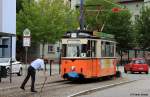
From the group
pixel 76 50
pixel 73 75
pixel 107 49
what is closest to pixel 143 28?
pixel 107 49

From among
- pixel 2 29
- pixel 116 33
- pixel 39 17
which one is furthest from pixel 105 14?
pixel 2 29

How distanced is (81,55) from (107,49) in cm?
415

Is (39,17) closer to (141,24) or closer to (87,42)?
(87,42)

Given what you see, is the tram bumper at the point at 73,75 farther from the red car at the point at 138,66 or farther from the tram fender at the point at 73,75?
the red car at the point at 138,66

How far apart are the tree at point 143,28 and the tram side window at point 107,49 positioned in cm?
4792

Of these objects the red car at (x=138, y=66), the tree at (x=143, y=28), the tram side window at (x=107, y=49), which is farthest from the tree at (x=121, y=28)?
the tram side window at (x=107, y=49)

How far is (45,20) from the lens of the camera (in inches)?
2073

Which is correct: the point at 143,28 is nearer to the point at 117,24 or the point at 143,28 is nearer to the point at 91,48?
the point at 117,24

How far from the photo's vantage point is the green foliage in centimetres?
5112

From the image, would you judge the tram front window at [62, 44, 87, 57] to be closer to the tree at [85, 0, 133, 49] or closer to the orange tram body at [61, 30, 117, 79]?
the orange tram body at [61, 30, 117, 79]

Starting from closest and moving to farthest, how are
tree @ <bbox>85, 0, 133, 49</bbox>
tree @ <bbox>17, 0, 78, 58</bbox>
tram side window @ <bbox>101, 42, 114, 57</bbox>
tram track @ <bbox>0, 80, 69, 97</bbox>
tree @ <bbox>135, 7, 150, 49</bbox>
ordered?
tram track @ <bbox>0, 80, 69, 97</bbox> → tram side window @ <bbox>101, 42, 114, 57</bbox> → tree @ <bbox>17, 0, 78, 58</bbox> → tree @ <bbox>85, 0, 133, 49</bbox> → tree @ <bbox>135, 7, 150, 49</bbox>

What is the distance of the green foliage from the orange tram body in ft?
65.5

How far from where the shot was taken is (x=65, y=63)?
2958 cm

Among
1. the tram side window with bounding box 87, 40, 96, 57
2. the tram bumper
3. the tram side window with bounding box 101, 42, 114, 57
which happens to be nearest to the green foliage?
the tram side window with bounding box 101, 42, 114, 57
